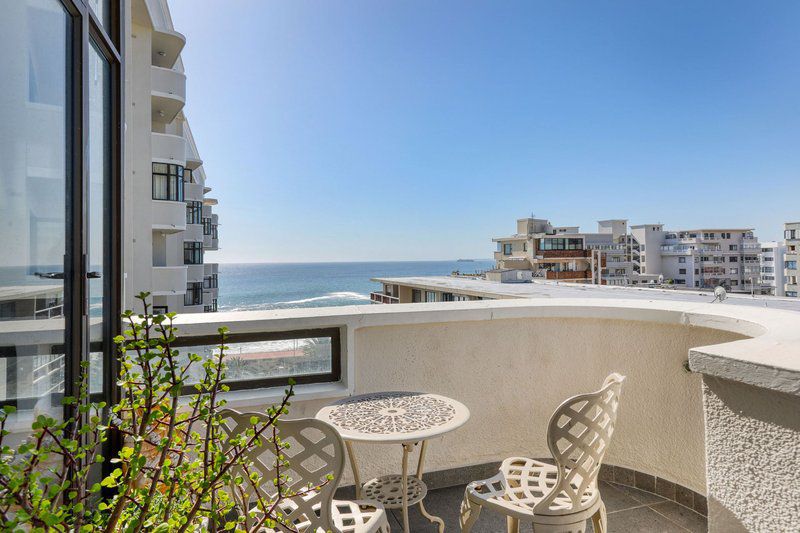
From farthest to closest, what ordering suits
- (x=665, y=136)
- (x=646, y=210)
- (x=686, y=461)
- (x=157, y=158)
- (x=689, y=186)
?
(x=646, y=210), (x=689, y=186), (x=665, y=136), (x=157, y=158), (x=686, y=461)

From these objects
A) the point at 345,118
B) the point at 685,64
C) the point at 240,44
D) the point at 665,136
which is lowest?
the point at 240,44

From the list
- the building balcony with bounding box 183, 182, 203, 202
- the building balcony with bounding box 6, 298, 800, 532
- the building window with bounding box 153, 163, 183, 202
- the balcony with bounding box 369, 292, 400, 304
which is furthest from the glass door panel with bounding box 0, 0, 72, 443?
the balcony with bounding box 369, 292, 400, 304

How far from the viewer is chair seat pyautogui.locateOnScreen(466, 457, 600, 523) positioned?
5.48ft

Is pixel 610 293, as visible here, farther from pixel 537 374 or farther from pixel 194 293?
pixel 194 293

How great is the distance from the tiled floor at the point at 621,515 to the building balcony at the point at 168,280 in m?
10.7

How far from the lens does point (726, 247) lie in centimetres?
5194

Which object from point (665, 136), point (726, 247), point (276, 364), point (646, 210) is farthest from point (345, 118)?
point (646, 210)

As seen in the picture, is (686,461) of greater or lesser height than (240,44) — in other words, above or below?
below

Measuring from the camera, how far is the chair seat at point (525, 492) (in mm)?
1670

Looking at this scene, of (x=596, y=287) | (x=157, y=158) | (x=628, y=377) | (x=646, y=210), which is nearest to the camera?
(x=628, y=377)

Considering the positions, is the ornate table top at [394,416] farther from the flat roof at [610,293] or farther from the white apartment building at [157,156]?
the flat roof at [610,293]

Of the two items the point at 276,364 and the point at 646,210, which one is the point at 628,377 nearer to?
the point at 276,364

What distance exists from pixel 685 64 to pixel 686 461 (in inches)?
907

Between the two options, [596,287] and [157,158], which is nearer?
[157,158]
